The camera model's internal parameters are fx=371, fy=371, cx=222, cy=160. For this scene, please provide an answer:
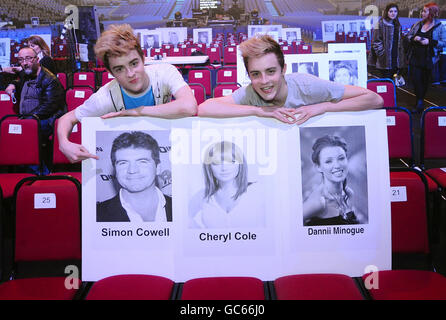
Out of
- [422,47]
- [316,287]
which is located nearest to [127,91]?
[316,287]

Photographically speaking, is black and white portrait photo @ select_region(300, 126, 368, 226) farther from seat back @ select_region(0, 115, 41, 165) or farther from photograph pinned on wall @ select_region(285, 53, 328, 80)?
seat back @ select_region(0, 115, 41, 165)

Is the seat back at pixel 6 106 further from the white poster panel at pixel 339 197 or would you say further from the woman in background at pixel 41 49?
the white poster panel at pixel 339 197

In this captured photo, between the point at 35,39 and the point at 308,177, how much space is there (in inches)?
192

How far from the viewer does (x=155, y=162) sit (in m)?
1.62

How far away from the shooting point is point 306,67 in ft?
13.1

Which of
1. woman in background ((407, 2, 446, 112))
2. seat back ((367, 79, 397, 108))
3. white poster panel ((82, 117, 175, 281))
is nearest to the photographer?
white poster panel ((82, 117, 175, 281))

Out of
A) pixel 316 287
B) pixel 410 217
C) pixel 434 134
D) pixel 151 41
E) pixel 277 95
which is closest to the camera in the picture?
pixel 316 287

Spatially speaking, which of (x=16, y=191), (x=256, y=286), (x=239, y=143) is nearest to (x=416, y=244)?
(x=256, y=286)

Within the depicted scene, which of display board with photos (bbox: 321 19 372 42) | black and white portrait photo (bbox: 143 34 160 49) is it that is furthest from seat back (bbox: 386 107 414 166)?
display board with photos (bbox: 321 19 372 42)

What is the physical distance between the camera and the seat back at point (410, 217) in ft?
5.94

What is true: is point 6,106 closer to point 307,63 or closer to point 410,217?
point 307,63

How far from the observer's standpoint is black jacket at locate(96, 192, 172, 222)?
1.62 m

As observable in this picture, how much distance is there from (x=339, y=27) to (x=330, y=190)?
13.5 metres

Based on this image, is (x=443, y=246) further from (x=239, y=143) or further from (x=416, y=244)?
(x=239, y=143)
